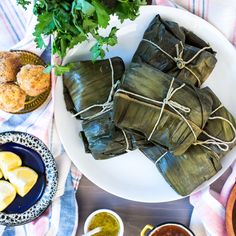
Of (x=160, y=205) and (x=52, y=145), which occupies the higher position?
(x=52, y=145)

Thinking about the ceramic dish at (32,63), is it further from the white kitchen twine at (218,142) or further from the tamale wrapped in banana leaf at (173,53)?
the white kitchen twine at (218,142)

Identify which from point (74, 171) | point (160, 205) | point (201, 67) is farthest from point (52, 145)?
point (201, 67)

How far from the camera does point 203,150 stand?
160 centimetres

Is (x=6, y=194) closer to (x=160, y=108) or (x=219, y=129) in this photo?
(x=160, y=108)

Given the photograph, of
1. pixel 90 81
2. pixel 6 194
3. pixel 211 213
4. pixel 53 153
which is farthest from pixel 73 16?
pixel 211 213

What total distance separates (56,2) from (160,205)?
2.52 feet

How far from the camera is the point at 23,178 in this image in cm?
165

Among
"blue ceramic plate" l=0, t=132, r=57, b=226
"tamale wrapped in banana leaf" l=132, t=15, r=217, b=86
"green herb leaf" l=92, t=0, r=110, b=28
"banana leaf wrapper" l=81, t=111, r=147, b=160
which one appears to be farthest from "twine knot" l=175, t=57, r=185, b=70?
"blue ceramic plate" l=0, t=132, r=57, b=226

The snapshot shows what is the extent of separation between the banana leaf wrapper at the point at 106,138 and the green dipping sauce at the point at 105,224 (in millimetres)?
204

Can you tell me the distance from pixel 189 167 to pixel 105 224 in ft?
1.08

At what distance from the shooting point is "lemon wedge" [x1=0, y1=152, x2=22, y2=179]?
165 centimetres

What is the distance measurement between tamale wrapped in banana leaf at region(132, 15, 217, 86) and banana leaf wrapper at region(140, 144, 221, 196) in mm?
220

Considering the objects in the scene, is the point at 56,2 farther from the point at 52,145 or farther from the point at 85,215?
the point at 85,215

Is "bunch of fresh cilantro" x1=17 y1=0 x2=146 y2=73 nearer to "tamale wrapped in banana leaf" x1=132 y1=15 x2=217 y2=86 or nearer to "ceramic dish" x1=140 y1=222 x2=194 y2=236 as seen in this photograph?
"tamale wrapped in banana leaf" x1=132 y1=15 x2=217 y2=86
